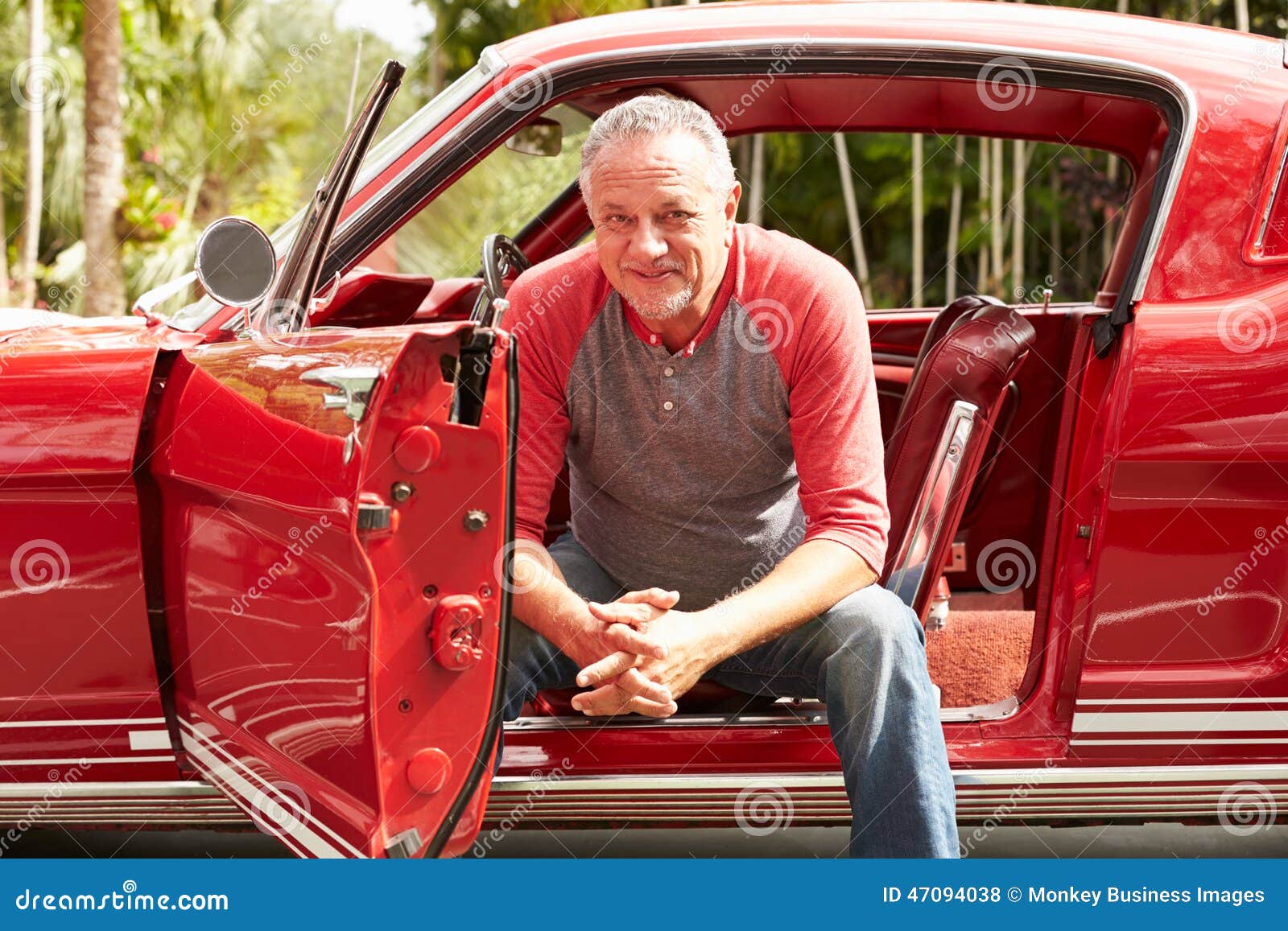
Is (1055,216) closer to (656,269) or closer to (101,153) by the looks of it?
(101,153)

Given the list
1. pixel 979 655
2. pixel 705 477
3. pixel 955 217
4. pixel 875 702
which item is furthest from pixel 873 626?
pixel 955 217

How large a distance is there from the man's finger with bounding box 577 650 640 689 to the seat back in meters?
0.71

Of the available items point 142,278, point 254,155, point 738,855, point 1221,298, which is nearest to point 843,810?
point 738,855

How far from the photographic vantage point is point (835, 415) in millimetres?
2496

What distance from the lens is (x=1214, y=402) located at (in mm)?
2445

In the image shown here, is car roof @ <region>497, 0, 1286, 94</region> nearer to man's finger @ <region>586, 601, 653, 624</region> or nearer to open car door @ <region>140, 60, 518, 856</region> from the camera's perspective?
open car door @ <region>140, 60, 518, 856</region>

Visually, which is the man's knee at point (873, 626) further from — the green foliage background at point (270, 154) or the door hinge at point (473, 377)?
the green foliage background at point (270, 154)

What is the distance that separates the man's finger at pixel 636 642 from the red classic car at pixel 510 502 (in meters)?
0.29

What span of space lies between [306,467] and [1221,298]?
1.75 m

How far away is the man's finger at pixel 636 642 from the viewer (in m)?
2.27

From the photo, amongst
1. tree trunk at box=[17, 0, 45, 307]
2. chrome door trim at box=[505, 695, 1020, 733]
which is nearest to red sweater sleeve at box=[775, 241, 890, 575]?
chrome door trim at box=[505, 695, 1020, 733]

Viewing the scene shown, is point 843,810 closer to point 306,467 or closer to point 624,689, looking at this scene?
point 624,689

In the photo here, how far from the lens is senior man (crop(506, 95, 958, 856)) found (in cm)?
229

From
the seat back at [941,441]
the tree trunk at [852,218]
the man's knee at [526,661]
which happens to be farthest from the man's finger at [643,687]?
the tree trunk at [852,218]
